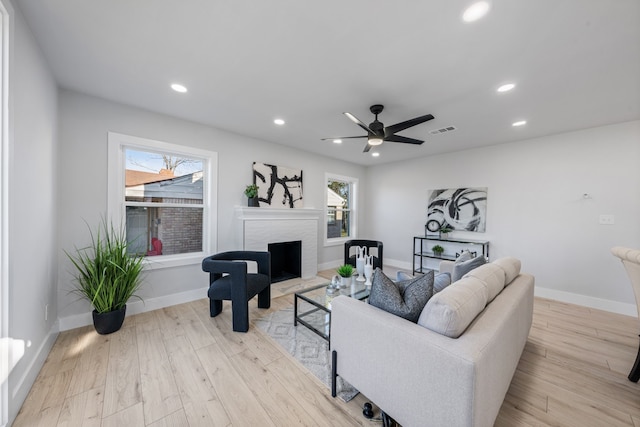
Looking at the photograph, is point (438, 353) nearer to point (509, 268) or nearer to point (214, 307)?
point (509, 268)

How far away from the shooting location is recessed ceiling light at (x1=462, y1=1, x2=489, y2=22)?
4.49 feet

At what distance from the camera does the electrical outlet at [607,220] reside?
10.2ft

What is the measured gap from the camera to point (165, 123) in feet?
9.86

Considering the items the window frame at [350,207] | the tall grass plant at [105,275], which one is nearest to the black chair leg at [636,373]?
the window frame at [350,207]

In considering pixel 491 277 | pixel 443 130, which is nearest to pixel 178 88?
pixel 491 277

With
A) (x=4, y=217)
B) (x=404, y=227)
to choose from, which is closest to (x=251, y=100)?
(x=4, y=217)

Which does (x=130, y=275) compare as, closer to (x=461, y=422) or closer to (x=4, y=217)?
(x=4, y=217)

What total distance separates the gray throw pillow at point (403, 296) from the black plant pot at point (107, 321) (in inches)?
102

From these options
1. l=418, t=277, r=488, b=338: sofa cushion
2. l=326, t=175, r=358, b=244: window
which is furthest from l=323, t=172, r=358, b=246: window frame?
l=418, t=277, r=488, b=338: sofa cushion

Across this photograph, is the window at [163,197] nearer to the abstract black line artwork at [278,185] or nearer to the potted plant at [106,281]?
the potted plant at [106,281]

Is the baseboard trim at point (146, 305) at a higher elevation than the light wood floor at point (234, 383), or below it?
higher

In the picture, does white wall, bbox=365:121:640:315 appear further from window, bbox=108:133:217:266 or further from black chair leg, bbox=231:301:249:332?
window, bbox=108:133:217:266

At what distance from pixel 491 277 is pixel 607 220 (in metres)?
3.04

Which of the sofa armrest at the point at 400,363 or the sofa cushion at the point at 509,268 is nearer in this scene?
the sofa armrest at the point at 400,363
